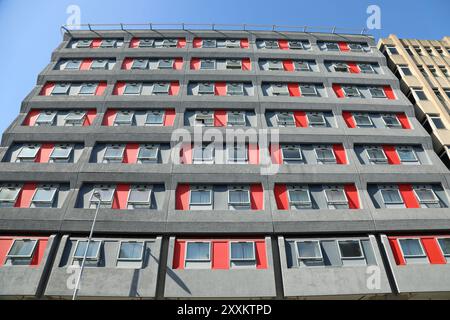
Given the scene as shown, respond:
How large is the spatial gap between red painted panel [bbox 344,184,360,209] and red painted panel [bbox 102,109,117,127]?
19477mm

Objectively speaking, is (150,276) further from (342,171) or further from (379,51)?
(379,51)

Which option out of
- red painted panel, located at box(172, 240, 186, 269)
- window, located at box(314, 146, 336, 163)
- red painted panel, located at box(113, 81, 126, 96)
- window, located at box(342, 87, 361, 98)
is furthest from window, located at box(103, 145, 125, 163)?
window, located at box(342, 87, 361, 98)

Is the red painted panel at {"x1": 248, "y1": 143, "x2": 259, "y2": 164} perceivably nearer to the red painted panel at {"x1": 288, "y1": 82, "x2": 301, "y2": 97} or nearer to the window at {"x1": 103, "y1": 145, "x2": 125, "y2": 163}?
the red painted panel at {"x1": 288, "y1": 82, "x2": 301, "y2": 97}

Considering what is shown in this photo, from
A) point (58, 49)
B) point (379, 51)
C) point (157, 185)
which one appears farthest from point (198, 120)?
point (379, 51)

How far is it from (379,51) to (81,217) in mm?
33963

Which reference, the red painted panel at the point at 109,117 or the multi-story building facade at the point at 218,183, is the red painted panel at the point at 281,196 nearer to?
the multi-story building facade at the point at 218,183

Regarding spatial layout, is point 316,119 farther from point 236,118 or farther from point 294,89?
point 236,118

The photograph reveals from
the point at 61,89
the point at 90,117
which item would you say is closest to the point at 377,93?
the point at 90,117

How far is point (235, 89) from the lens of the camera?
91.6 ft

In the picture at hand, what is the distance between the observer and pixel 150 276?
17.4m

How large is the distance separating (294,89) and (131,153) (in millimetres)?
16211

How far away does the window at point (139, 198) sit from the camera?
20609 millimetres

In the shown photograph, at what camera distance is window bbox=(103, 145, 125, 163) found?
22.8 m

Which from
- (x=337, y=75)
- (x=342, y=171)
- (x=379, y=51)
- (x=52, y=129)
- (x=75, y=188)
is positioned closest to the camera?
(x=75, y=188)
